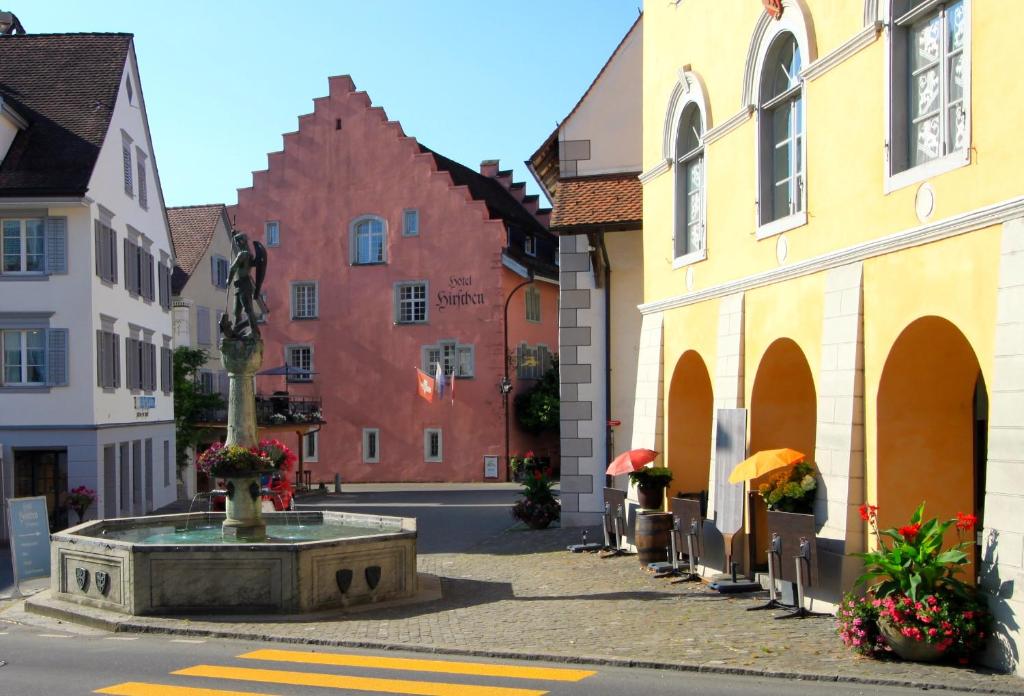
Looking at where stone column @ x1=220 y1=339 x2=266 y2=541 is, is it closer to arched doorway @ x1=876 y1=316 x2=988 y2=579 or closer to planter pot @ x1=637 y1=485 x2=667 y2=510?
planter pot @ x1=637 y1=485 x2=667 y2=510

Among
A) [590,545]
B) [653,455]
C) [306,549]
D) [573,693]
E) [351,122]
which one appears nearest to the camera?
[573,693]

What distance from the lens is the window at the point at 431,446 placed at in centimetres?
4981

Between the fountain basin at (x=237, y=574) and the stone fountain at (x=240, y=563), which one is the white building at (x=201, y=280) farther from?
the fountain basin at (x=237, y=574)

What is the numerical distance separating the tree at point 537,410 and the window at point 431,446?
3.26 m

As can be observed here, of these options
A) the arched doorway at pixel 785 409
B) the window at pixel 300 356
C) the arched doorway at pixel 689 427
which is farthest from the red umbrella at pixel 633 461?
the window at pixel 300 356

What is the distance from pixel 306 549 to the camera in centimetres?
1495

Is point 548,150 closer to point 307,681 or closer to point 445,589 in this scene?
point 445,589

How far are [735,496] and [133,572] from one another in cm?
767

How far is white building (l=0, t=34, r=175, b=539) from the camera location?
1169 inches

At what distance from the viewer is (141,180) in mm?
36469

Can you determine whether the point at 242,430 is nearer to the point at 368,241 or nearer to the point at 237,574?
the point at 237,574

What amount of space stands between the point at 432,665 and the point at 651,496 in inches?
318

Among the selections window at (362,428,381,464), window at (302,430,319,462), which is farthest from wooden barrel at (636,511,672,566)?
window at (302,430,319,462)

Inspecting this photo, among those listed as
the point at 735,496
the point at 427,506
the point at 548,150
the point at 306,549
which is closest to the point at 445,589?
the point at 306,549
